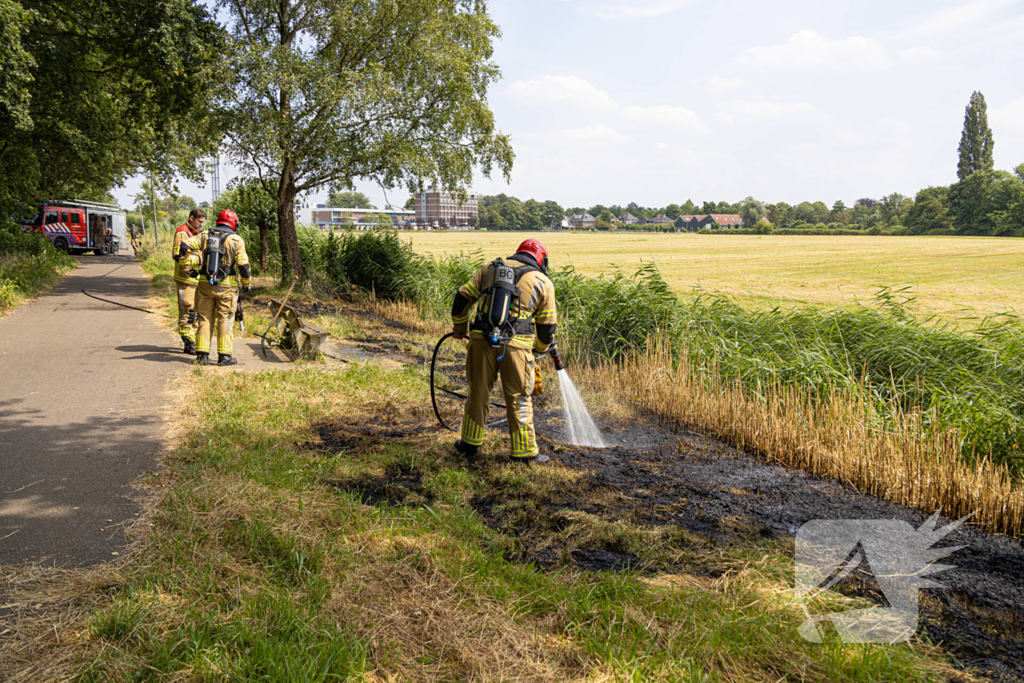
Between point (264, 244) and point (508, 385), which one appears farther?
point (264, 244)

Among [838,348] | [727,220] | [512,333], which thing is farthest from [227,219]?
[727,220]

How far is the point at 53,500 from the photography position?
4.27 metres

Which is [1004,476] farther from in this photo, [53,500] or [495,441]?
[53,500]

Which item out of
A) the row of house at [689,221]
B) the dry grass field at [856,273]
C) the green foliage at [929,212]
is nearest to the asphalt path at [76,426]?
the dry grass field at [856,273]

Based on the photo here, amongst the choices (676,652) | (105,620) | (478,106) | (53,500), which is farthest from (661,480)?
(478,106)

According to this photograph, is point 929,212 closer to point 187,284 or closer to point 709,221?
point 709,221

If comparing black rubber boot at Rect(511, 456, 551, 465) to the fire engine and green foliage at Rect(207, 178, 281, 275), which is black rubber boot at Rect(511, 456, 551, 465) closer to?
green foliage at Rect(207, 178, 281, 275)

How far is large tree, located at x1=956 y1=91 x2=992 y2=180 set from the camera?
69.7 m

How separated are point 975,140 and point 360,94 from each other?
80.2 m

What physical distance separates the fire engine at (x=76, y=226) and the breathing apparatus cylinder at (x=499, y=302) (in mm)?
33130

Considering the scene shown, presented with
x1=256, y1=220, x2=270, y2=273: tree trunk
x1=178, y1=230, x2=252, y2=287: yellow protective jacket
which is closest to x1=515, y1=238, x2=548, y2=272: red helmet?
x1=178, y1=230, x2=252, y2=287: yellow protective jacket

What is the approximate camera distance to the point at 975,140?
70.3 m

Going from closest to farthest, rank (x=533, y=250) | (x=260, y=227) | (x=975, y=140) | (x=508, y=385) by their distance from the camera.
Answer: (x=508, y=385)
(x=533, y=250)
(x=260, y=227)
(x=975, y=140)

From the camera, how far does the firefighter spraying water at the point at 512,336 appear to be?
529 centimetres
